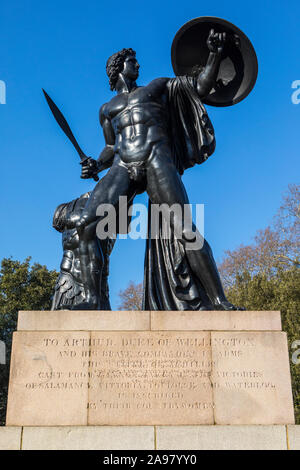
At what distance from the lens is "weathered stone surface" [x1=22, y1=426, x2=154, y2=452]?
4828 mm

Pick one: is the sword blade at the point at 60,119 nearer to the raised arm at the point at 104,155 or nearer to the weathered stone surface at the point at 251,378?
the raised arm at the point at 104,155

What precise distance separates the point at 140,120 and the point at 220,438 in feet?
14.6

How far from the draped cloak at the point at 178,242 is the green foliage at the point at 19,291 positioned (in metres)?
24.4

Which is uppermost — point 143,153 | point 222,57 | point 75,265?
point 222,57

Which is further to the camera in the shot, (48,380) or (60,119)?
(60,119)

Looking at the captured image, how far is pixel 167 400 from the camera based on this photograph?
5164mm

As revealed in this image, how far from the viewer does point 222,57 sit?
7641 millimetres

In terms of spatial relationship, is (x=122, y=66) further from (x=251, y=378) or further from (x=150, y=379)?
(x=251, y=378)

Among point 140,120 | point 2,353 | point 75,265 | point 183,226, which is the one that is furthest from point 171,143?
point 2,353

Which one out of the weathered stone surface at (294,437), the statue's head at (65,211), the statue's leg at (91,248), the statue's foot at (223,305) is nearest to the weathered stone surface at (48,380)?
the statue's leg at (91,248)

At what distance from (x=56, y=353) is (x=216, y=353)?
1.81 metres

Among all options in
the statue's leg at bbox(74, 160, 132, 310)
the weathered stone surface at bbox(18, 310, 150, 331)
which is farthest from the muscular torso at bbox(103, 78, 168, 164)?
the weathered stone surface at bbox(18, 310, 150, 331)

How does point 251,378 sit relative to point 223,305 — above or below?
below
